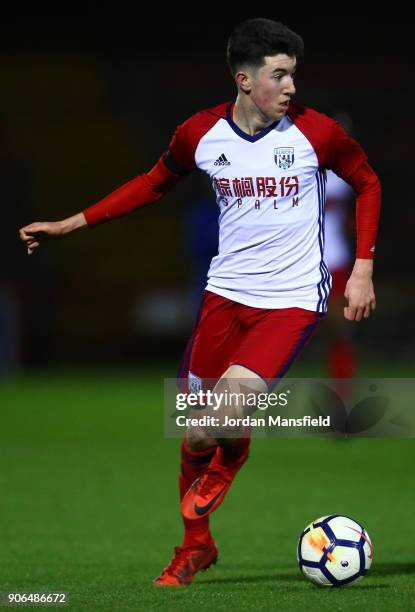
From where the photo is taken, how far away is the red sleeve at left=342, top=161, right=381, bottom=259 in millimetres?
4383

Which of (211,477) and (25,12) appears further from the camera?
(25,12)

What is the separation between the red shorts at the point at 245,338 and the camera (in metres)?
4.28

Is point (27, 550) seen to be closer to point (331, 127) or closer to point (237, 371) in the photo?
point (237, 371)

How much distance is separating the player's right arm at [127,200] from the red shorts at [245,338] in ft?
1.49

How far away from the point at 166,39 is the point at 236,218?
1633 centimetres

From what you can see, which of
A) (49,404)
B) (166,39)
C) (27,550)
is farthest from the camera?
(166,39)

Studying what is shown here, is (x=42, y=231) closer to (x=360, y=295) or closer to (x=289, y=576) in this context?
(x=360, y=295)

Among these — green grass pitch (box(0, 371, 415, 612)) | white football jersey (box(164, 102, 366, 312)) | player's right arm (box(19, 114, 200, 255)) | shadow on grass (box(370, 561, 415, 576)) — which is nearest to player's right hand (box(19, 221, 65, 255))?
player's right arm (box(19, 114, 200, 255))

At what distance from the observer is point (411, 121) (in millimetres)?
19047

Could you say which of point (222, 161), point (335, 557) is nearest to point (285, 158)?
point (222, 161)

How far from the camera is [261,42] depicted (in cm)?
427

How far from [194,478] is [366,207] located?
4.11 ft

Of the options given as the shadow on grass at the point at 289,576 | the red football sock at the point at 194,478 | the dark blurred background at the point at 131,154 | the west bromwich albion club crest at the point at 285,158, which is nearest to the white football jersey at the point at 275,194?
the west bromwich albion club crest at the point at 285,158

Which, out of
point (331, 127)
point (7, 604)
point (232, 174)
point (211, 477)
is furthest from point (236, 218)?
point (7, 604)
